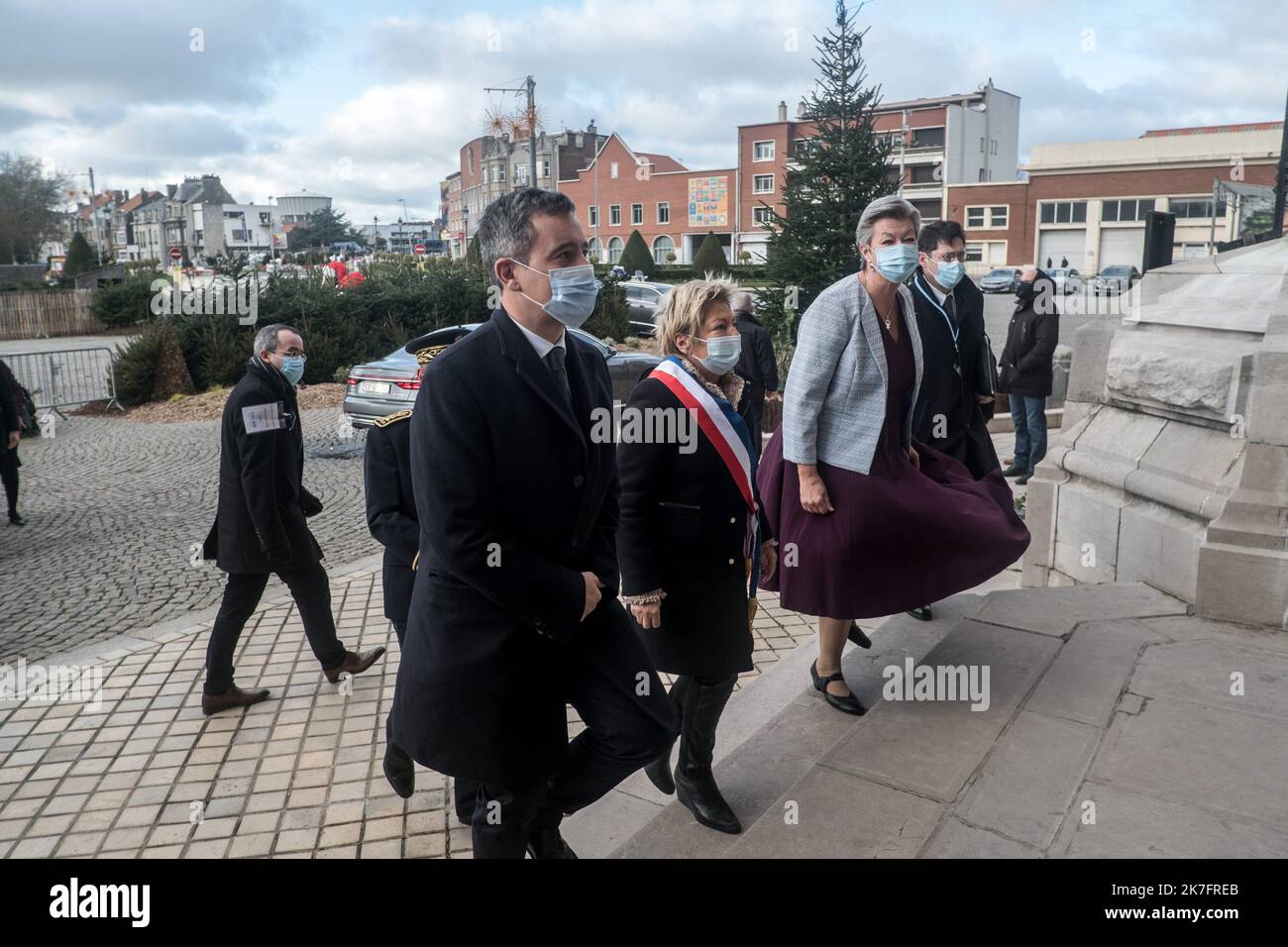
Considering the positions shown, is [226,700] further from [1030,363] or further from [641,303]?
[641,303]

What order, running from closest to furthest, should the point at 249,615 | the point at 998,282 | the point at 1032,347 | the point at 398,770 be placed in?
the point at 398,770
the point at 249,615
the point at 1032,347
the point at 998,282

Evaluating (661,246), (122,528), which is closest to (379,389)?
(122,528)

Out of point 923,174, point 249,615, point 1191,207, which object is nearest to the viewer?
point 249,615

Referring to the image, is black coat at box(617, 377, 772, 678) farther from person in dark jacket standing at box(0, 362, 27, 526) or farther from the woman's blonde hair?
person in dark jacket standing at box(0, 362, 27, 526)

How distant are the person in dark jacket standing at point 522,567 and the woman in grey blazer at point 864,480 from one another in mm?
1355

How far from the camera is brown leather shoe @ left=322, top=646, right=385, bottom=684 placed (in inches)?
200

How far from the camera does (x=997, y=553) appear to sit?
425 cm

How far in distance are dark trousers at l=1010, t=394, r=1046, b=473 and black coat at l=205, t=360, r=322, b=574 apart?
6909mm

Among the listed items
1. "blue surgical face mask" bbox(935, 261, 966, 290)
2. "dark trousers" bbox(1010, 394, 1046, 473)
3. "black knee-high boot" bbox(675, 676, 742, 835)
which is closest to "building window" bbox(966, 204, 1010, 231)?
"dark trousers" bbox(1010, 394, 1046, 473)

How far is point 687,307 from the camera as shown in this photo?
136 inches

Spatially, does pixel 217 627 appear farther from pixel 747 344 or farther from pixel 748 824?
pixel 747 344

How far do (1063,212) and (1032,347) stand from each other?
59129 millimetres

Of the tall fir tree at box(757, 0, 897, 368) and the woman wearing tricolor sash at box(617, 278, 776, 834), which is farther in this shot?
the tall fir tree at box(757, 0, 897, 368)

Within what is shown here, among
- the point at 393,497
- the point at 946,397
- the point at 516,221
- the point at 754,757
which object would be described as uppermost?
the point at 516,221
